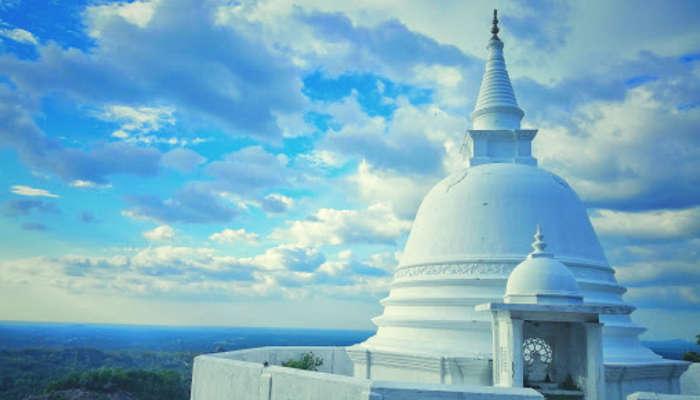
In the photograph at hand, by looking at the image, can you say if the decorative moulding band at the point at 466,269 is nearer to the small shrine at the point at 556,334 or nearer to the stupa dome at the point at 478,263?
the stupa dome at the point at 478,263

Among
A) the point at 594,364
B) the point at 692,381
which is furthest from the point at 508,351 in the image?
the point at 692,381

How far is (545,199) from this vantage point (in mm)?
19516

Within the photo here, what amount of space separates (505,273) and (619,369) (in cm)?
434

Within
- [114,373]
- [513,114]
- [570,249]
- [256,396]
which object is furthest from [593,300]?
[114,373]

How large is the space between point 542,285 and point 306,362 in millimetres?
12789

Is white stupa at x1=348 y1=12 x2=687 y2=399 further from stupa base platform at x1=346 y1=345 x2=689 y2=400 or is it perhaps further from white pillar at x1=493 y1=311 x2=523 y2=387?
white pillar at x1=493 y1=311 x2=523 y2=387

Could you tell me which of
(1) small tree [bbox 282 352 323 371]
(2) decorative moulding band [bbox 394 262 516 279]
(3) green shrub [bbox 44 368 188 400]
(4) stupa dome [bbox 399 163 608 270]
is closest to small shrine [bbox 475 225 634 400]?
(2) decorative moulding band [bbox 394 262 516 279]

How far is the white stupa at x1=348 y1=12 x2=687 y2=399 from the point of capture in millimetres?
16891

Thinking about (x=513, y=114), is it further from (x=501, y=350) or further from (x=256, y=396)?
(x=256, y=396)

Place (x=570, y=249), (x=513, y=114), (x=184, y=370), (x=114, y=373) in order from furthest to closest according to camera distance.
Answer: (x=184, y=370) → (x=114, y=373) → (x=513, y=114) → (x=570, y=249)

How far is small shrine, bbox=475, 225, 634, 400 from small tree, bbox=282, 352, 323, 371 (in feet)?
35.5

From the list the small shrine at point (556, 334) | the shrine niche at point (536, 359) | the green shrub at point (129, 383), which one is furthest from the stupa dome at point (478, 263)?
the green shrub at point (129, 383)

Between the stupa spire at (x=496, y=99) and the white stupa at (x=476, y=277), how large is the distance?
2338 mm

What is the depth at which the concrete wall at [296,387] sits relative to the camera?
34.5 feet
